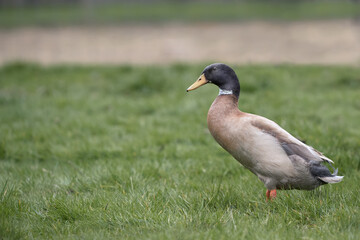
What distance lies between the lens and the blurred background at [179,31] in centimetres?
1200

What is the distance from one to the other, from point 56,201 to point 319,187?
2.18m

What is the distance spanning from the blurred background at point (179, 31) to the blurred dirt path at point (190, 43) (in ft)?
0.08

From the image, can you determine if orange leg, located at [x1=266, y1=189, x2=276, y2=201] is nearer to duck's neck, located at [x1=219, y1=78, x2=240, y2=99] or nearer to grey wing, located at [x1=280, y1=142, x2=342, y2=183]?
grey wing, located at [x1=280, y1=142, x2=342, y2=183]

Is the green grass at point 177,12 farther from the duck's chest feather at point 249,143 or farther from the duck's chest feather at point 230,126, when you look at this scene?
the duck's chest feather at point 249,143

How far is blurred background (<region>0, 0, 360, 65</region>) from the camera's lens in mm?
12000

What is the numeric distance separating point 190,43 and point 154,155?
8.23m

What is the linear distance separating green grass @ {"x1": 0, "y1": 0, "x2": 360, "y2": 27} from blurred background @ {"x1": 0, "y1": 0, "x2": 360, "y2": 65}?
0.10 feet

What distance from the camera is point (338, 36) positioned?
13164 millimetres

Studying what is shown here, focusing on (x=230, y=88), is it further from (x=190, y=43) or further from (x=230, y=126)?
(x=190, y=43)

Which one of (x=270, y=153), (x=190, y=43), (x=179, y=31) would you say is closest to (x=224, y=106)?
(x=270, y=153)

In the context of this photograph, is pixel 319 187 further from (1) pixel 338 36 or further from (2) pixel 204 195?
(1) pixel 338 36

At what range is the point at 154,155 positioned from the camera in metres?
5.59

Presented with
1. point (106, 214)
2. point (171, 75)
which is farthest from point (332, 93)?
point (106, 214)

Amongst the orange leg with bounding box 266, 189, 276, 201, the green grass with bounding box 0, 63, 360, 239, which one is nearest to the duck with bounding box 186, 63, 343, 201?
the orange leg with bounding box 266, 189, 276, 201
